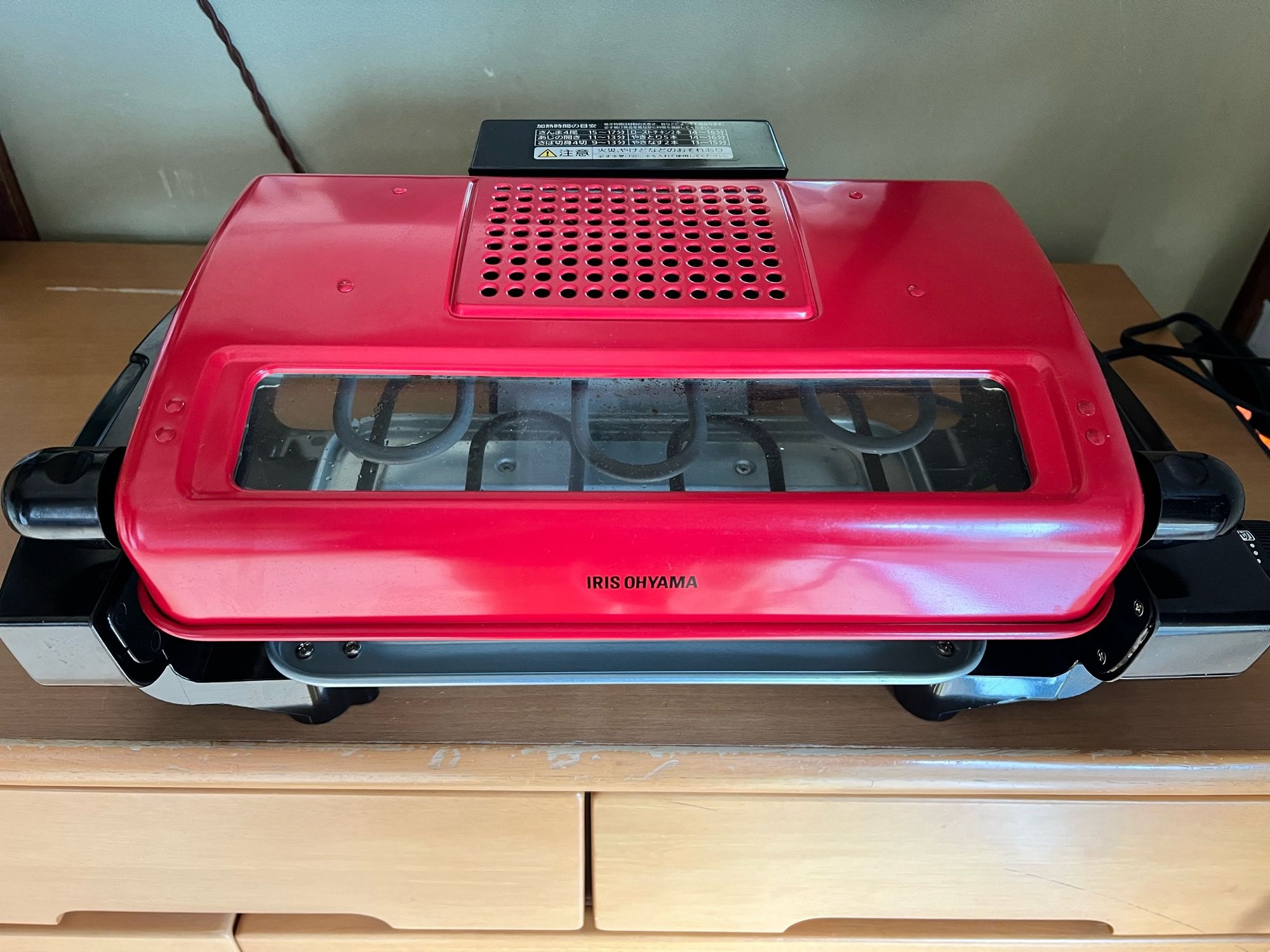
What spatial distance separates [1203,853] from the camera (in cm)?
54

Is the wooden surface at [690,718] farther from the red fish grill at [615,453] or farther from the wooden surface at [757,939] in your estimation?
the wooden surface at [757,939]

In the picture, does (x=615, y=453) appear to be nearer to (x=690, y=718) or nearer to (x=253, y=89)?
(x=690, y=718)

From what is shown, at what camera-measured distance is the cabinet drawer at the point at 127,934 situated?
614 mm

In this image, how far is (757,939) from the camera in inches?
25.0

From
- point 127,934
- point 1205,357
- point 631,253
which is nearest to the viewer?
point 631,253

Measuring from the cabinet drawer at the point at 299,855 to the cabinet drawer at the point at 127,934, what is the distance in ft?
0.07

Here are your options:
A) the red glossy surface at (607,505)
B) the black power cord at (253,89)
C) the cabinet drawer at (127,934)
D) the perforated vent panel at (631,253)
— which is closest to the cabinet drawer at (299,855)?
the cabinet drawer at (127,934)

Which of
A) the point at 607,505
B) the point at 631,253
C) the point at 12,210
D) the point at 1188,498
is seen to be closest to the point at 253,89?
the point at 12,210

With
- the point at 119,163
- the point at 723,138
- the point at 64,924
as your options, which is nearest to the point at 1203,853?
the point at 723,138

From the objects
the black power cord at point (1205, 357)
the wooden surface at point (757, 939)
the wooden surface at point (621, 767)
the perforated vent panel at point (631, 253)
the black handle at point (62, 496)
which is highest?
the perforated vent panel at point (631, 253)

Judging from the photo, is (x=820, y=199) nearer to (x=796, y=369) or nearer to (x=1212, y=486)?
(x=796, y=369)

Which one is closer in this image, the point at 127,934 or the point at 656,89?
the point at 127,934

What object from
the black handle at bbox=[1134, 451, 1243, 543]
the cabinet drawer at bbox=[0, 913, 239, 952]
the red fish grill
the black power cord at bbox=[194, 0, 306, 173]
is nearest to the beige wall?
the black power cord at bbox=[194, 0, 306, 173]

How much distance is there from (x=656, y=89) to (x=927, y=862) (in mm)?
660
